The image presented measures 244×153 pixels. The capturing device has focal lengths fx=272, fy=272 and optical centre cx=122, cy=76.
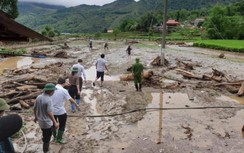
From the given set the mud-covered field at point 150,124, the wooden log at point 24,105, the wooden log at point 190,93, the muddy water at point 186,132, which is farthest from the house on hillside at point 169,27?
the wooden log at point 24,105

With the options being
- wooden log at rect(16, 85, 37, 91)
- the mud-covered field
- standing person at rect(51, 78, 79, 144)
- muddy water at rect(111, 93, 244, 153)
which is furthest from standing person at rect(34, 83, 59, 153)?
wooden log at rect(16, 85, 37, 91)

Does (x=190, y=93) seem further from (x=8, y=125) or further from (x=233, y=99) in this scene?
(x=8, y=125)

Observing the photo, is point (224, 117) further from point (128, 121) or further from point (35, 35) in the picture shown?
point (35, 35)

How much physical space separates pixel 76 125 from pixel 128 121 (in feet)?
6.02

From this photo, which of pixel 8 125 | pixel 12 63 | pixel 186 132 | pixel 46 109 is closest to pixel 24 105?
pixel 46 109

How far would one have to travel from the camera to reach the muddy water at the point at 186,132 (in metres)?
7.68

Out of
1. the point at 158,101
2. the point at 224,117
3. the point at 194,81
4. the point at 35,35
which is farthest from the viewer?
the point at 194,81

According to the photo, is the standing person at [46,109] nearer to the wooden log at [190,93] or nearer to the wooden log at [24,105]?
the wooden log at [24,105]

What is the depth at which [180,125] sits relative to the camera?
30.8 ft

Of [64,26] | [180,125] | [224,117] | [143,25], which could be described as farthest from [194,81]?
[64,26]

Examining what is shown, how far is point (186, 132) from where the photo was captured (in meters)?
8.74

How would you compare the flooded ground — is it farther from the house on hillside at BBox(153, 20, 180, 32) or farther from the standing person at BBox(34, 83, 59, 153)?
the house on hillside at BBox(153, 20, 180, 32)

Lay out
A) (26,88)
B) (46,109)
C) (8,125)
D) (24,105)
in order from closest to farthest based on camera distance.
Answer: (8,125), (46,109), (24,105), (26,88)

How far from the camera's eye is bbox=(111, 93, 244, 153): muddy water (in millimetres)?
7684
